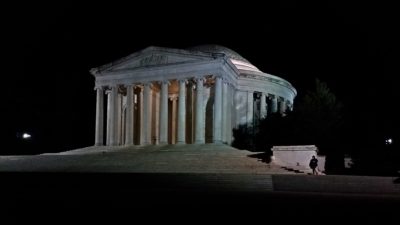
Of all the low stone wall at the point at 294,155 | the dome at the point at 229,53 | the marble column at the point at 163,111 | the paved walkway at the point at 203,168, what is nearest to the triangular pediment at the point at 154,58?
the marble column at the point at 163,111

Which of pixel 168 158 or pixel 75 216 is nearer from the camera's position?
pixel 75 216

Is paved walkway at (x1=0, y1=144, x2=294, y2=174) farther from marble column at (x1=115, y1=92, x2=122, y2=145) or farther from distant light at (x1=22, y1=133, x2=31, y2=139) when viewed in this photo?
distant light at (x1=22, y1=133, x2=31, y2=139)

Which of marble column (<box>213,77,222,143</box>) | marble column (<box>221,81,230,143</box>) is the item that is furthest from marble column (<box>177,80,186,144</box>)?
marble column (<box>221,81,230,143</box>)

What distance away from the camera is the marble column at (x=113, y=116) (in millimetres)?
57844

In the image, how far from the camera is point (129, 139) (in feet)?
186

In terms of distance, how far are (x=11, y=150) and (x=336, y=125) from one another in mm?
43516

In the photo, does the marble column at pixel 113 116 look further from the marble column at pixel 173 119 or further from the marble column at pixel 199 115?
the marble column at pixel 199 115

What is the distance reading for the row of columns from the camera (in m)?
52.4

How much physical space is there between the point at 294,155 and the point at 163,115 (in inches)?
843

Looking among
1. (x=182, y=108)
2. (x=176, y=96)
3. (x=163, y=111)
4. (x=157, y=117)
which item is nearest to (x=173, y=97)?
(x=176, y=96)

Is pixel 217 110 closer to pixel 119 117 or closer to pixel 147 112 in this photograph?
pixel 147 112

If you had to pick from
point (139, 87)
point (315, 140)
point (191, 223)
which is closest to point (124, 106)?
point (139, 87)

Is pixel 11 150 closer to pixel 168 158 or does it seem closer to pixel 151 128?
pixel 151 128

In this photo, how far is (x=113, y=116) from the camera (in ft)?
191
